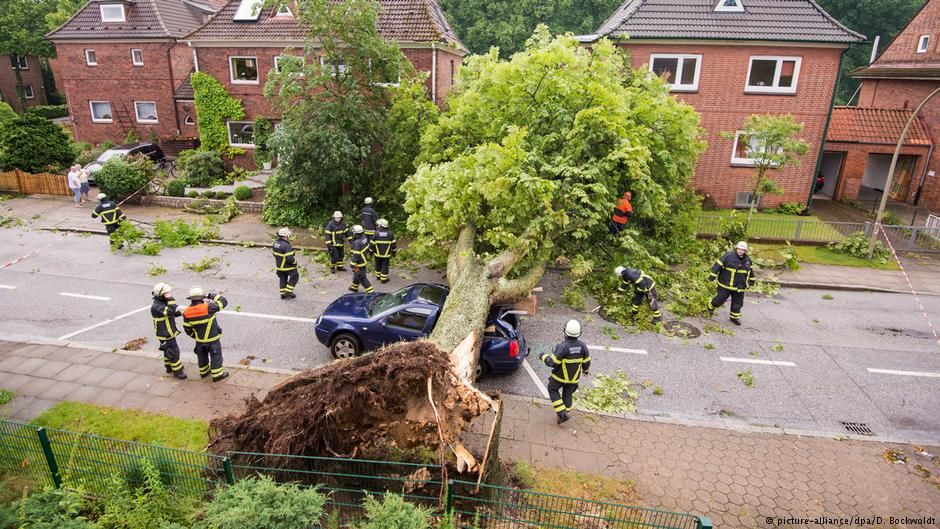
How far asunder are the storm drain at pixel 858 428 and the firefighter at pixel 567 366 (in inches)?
159

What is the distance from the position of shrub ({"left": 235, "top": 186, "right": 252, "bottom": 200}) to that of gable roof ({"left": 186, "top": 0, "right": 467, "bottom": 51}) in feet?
18.8

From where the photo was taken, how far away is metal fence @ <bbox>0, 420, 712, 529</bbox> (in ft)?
19.1

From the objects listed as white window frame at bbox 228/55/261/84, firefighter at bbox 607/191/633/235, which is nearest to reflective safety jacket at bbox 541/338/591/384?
firefighter at bbox 607/191/633/235

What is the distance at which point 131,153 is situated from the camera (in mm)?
21844

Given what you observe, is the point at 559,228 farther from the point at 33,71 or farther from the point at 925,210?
the point at 33,71

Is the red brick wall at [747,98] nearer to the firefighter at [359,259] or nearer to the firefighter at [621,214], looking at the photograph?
the firefighter at [621,214]

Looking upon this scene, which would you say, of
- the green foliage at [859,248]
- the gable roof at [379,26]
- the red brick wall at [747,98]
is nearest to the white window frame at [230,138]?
the gable roof at [379,26]

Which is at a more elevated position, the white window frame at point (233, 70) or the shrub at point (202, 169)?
the white window frame at point (233, 70)

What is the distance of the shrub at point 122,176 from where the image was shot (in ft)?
60.1

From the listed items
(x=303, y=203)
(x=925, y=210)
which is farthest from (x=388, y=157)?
(x=925, y=210)

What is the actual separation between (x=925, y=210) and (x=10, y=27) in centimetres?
4939

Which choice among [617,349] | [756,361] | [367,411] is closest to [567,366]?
[617,349]

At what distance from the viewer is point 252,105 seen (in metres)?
21.8

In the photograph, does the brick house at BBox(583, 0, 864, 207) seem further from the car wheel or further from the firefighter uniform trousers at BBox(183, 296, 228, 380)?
the firefighter uniform trousers at BBox(183, 296, 228, 380)
